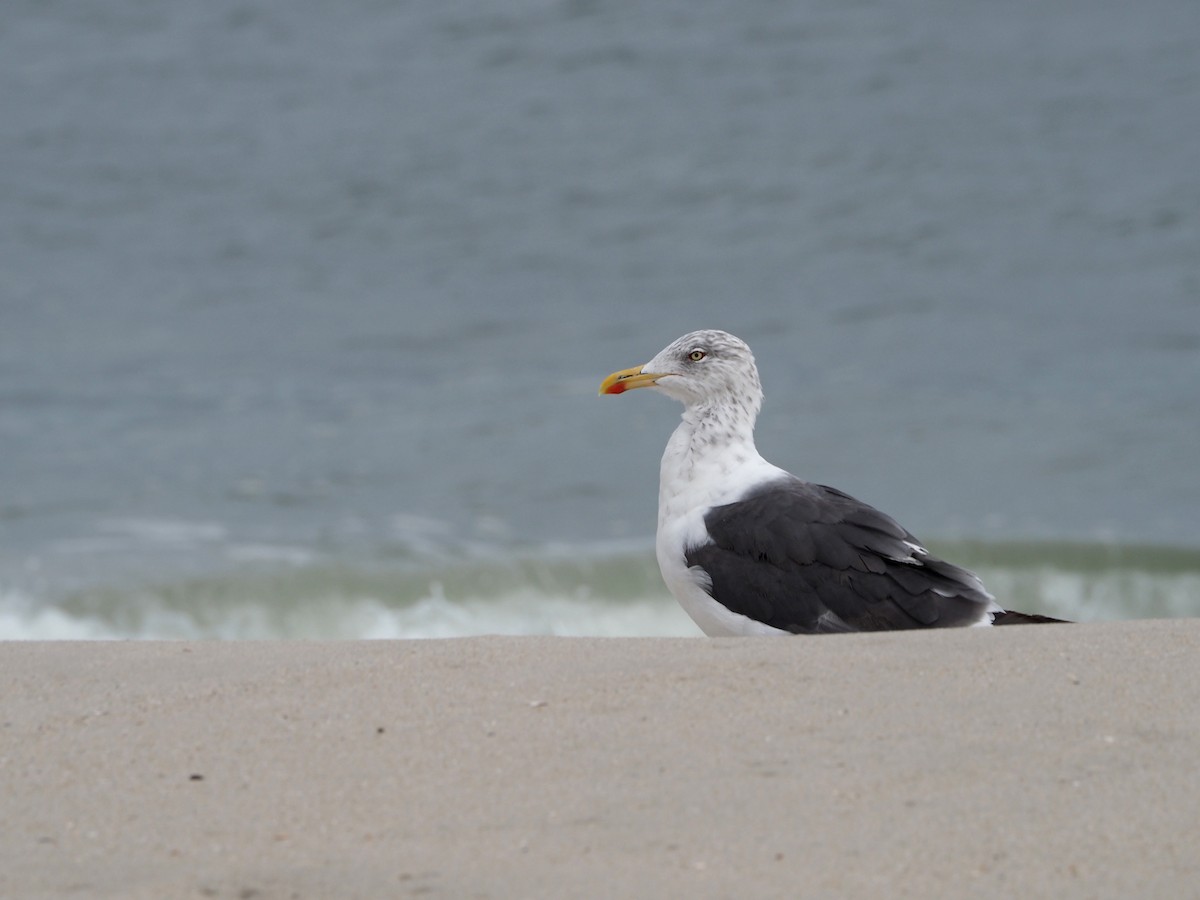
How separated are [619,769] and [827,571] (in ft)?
5.81

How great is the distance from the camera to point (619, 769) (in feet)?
10.3

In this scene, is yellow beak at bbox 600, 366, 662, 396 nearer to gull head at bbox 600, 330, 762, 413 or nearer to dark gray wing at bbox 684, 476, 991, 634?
gull head at bbox 600, 330, 762, 413

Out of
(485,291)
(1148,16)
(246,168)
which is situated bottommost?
(485,291)

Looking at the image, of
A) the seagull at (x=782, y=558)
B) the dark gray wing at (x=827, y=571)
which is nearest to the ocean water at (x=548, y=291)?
the seagull at (x=782, y=558)

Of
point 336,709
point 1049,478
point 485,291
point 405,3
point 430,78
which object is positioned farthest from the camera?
point 405,3

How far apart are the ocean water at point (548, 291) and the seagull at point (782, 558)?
4181 mm

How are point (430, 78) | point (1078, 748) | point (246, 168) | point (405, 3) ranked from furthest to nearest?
point (405, 3) → point (430, 78) → point (246, 168) → point (1078, 748)

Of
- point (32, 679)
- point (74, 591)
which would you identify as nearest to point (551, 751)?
point (32, 679)

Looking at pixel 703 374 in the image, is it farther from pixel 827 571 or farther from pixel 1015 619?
pixel 1015 619

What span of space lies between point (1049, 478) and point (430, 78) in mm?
11434

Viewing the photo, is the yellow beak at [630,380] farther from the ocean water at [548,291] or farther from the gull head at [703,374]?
the ocean water at [548,291]

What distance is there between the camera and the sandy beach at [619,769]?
107 inches

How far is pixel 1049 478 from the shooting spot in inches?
448

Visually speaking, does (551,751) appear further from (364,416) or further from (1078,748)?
(364,416)
